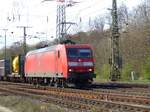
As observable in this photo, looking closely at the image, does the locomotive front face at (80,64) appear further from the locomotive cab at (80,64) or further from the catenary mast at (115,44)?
the catenary mast at (115,44)

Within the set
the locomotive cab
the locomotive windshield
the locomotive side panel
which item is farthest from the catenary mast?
the locomotive cab

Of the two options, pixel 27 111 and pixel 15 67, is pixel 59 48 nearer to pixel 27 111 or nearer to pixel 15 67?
pixel 27 111

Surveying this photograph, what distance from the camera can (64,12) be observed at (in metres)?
49.8

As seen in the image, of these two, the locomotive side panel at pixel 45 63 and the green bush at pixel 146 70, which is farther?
the green bush at pixel 146 70

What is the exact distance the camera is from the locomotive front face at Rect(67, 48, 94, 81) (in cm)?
3303

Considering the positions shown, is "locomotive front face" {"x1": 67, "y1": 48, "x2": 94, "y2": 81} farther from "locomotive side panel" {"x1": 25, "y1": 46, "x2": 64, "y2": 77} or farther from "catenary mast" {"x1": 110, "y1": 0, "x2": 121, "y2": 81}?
"catenary mast" {"x1": 110, "y1": 0, "x2": 121, "y2": 81}

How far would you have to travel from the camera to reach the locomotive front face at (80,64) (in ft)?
108

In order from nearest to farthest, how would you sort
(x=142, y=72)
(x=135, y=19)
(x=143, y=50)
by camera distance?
(x=142, y=72) < (x=143, y=50) < (x=135, y=19)

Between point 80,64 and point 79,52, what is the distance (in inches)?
42.2

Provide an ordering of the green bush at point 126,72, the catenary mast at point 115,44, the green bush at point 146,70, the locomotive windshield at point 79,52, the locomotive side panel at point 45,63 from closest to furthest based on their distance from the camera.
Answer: the locomotive windshield at point 79,52 < the locomotive side panel at point 45,63 < the catenary mast at point 115,44 < the green bush at point 146,70 < the green bush at point 126,72

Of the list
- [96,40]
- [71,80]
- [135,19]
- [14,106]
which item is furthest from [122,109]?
[96,40]

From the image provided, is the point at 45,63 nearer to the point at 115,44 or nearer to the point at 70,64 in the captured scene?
the point at 70,64

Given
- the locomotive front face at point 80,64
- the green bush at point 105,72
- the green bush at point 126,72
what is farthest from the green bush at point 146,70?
the locomotive front face at point 80,64

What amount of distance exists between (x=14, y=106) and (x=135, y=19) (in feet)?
162
